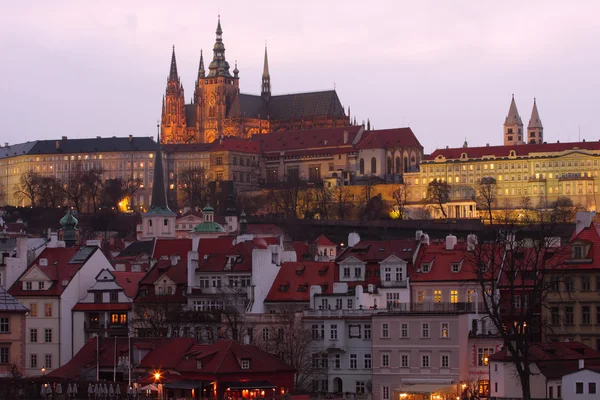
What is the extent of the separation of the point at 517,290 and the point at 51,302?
2442 cm

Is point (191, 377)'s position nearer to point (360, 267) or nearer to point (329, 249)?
point (360, 267)

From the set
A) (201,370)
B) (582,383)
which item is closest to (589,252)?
(582,383)

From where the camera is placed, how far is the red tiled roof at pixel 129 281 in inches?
3241

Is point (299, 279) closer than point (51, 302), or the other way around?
point (299, 279)

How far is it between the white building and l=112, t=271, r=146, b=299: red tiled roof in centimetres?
136

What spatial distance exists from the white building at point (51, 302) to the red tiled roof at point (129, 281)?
1.36 metres

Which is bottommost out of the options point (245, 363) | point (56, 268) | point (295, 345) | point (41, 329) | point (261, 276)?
point (245, 363)

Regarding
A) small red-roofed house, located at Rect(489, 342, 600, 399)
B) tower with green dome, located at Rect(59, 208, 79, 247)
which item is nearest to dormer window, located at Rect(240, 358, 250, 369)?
small red-roofed house, located at Rect(489, 342, 600, 399)

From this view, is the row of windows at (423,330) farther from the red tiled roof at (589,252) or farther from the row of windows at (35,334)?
the row of windows at (35,334)

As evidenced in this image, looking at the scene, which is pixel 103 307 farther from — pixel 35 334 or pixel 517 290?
pixel 517 290

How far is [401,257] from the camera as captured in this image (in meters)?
76.2

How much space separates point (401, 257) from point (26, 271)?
19.7 metres

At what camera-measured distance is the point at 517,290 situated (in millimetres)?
70375

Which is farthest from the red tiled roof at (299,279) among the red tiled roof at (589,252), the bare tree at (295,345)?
the red tiled roof at (589,252)
